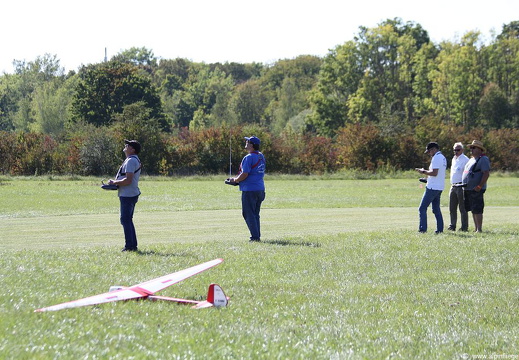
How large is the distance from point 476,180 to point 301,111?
309ft

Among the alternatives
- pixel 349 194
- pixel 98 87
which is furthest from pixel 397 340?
pixel 98 87

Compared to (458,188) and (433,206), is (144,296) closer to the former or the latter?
(433,206)

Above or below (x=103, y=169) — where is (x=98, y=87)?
above

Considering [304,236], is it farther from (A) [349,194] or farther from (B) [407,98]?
(B) [407,98]

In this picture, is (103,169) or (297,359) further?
(103,169)

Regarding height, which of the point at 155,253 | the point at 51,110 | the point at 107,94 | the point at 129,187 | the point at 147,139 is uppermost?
the point at 107,94

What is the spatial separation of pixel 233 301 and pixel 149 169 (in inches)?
1989

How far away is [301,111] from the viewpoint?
10925cm

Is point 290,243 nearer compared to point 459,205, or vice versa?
point 290,243

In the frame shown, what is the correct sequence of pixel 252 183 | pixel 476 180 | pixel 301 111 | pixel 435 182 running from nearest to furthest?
pixel 252 183 → pixel 435 182 → pixel 476 180 → pixel 301 111

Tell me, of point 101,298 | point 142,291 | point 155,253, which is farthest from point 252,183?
point 101,298

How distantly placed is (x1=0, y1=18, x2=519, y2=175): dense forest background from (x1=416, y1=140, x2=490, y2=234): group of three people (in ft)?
138

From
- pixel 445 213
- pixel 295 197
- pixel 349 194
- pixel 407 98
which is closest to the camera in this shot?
pixel 445 213

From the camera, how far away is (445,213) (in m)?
23.0
